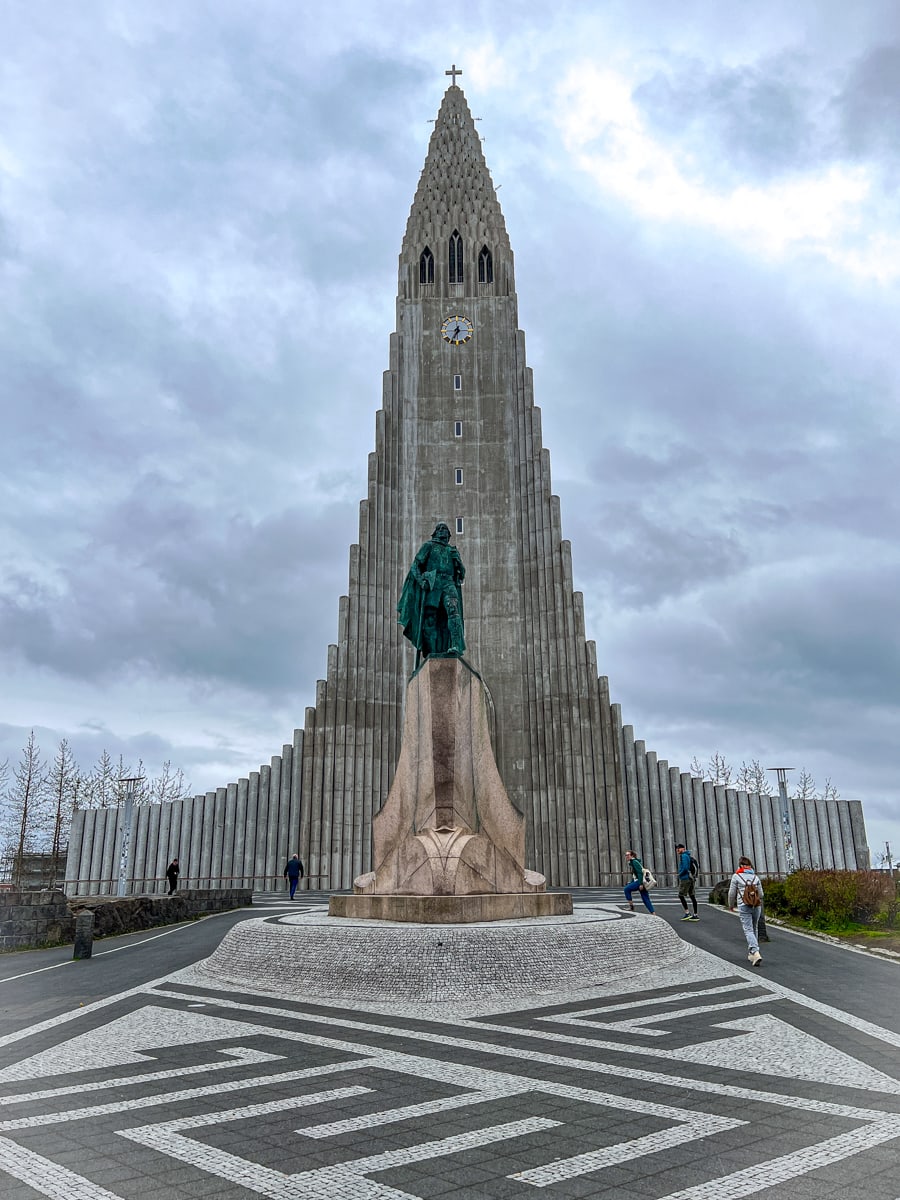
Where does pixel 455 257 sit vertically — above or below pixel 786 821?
above

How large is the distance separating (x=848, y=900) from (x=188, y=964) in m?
11.9

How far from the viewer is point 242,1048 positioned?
6832 millimetres

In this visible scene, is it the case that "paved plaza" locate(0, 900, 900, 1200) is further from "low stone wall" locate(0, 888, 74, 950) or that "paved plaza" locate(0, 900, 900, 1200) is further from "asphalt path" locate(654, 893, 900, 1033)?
"low stone wall" locate(0, 888, 74, 950)

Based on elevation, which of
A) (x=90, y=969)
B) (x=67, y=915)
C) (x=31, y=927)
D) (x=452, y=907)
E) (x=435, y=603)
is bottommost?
(x=90, y=969)

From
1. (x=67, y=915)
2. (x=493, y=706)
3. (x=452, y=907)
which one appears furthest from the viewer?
(x=493, y=706)

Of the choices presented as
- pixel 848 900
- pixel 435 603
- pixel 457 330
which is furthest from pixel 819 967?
pixel 457 330

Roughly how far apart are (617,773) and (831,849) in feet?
35.7

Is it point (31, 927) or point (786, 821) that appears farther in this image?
point (786, 821)

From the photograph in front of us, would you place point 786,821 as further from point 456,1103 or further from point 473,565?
point 456,1103

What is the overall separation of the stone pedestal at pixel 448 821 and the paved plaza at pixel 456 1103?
3.89m

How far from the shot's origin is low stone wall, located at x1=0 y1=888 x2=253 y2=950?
1700 centimetres

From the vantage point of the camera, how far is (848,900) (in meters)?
16.6

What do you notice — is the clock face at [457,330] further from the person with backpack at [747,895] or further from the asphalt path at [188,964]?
the person with backpack at [747,895]

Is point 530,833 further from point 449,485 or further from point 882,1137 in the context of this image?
point 882,1137
